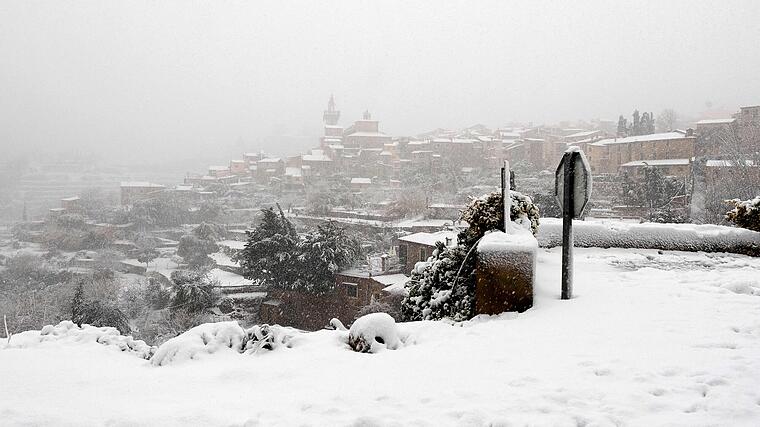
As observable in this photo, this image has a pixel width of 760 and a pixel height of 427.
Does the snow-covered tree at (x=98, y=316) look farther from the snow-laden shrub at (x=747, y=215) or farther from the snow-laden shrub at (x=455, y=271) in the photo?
the snow-laden shrub at (x=747, y=215)

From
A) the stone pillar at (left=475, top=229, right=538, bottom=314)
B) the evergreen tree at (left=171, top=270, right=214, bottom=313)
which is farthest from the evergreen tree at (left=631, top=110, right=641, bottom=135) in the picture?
the stone pillar at (left=475, top=229, right=538, bottom=314)

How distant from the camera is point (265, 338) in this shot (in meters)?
3.39

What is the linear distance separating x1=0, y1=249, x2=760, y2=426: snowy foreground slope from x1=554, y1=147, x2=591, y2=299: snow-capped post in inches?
9.6

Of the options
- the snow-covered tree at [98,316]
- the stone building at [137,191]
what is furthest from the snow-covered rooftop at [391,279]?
the stone building at [137,191]

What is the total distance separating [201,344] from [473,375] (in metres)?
1.96

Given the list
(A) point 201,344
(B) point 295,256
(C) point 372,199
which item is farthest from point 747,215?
(C) point 372,199

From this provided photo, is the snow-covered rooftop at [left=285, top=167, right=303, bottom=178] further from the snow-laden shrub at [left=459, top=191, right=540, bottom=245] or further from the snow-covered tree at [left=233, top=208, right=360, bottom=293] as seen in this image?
the snow-laden shrub at [left=459, top=191, right=540, bottom=245]

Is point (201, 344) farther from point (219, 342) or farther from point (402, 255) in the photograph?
point (402, 255)

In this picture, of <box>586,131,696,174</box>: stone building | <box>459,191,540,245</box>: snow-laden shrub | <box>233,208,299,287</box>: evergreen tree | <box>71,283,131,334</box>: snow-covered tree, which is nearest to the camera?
<box>459,191,540,245</box>: snow-laden shrub

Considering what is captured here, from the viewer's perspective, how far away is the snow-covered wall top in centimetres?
631

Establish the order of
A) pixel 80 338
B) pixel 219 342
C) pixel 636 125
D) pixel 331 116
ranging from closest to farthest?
pixel 219 342 < pixel 80 338 < pixel 636 125 < pixel 331 116

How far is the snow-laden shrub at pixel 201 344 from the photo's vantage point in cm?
332

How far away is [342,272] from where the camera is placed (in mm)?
20797

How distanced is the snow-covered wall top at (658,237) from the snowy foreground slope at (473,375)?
8.65 feet
